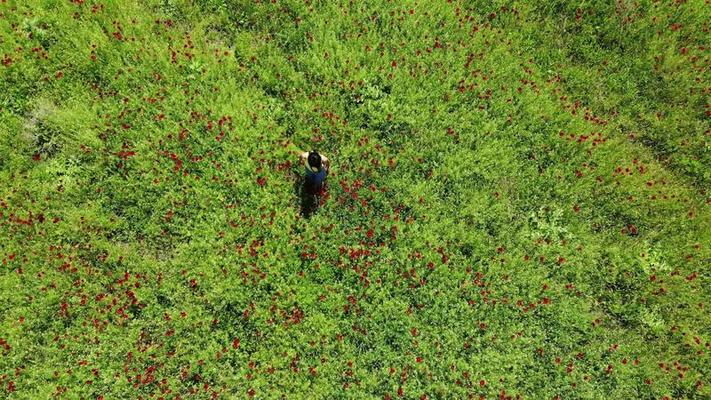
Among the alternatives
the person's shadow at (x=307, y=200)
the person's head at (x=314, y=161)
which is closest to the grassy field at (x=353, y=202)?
the person's shadow at (x=307, y=200)

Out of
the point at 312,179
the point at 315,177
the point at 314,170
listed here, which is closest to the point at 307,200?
the point at 312,179

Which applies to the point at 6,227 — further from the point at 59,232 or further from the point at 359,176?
the point at 359,176

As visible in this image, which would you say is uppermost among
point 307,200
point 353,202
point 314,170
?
point 314,170

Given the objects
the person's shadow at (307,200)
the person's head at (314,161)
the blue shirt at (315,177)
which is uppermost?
the person's head at (314,161)

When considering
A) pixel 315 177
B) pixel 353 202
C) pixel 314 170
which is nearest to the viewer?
pixel 314 170

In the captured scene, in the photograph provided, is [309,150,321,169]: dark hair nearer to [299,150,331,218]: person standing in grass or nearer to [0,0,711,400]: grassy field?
[299,150,331,218]: person standing in grass

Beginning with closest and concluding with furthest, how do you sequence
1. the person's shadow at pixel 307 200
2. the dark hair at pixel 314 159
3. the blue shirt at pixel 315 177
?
1. the dark hair at pixel 314 159
2. the blue shirt at pixel 315 177
3. the person's shadow at pixel 307 200

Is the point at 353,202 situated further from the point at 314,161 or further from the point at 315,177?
the point at 314,161

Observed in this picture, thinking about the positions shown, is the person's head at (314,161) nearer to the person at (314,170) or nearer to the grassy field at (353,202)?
the person at (314,170)

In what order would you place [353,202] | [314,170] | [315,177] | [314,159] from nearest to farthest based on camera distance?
[314,159]
[314,170]
[315,177]
[353,202]
